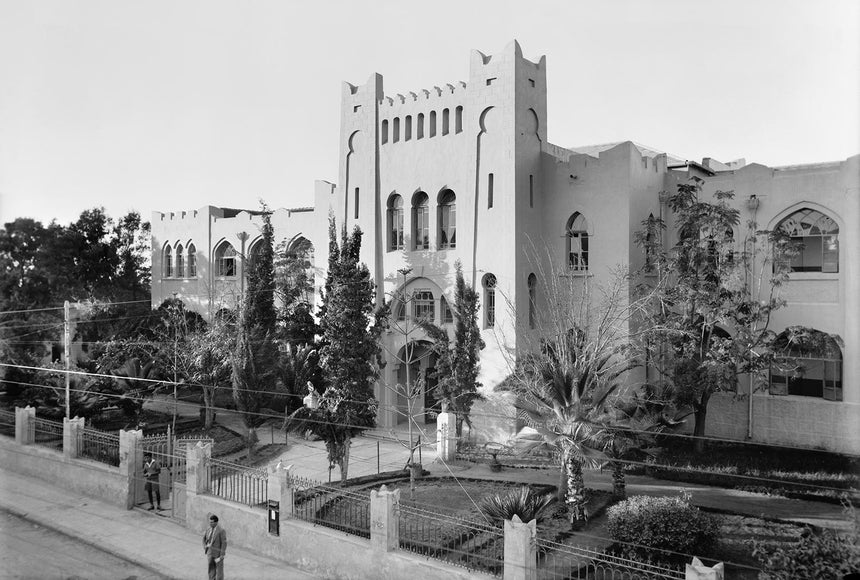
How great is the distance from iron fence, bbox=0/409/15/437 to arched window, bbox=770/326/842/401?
2420 cm

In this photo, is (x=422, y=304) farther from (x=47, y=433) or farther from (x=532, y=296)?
(x=47, y=433)

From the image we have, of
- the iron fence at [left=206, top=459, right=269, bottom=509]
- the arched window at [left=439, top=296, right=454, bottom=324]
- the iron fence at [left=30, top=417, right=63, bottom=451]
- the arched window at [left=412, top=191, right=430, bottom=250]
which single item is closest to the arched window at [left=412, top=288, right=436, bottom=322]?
the arched window at [left=439, top=296, right=454, bottom=324]

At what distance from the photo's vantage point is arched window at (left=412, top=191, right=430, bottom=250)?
24.6 meters

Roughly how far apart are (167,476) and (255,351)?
19.1 ft

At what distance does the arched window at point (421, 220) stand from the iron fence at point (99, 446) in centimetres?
1175

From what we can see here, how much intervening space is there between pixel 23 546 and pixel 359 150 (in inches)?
673

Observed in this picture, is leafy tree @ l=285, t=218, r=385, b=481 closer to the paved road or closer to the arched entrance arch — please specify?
the paved road

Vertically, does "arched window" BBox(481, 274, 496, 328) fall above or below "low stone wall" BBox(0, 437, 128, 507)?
above

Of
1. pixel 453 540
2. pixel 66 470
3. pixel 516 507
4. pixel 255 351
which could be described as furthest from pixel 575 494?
pixel 66 470

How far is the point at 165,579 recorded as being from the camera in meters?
13.6

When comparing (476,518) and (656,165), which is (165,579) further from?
(656,165)

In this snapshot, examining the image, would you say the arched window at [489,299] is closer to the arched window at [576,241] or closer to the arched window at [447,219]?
the arched window at [447,219]

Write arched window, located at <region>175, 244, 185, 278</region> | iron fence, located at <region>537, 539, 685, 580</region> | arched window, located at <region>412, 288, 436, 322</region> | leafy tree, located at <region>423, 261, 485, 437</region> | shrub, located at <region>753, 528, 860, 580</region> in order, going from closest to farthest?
shrub, located at <region>753, 528, 860, 580</region>, iron fence, located at <region>537, 539, 685, 580</region>, leafy tree, located at <region>423, 261, 485, 437</region>, arched window, located at <region>412, 288, 436, 322</region>, arched window, located at <region>175, 244, 185, 278</region>

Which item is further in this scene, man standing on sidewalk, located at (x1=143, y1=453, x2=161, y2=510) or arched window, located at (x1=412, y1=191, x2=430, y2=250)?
arched window, located at (x1=412, y1=191, x2=430, y2=250)
